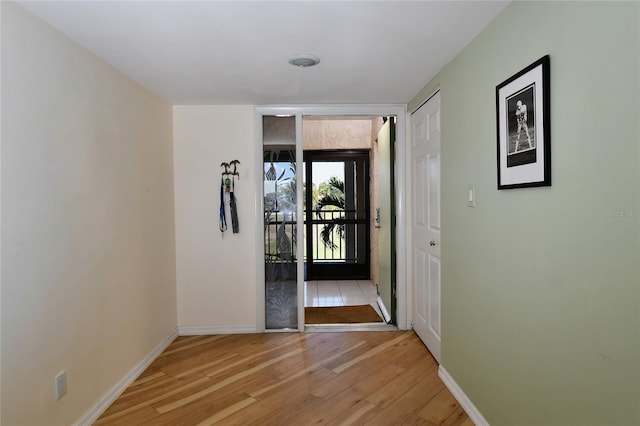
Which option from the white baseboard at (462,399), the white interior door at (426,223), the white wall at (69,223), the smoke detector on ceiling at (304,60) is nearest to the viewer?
the white wall at (69,223)

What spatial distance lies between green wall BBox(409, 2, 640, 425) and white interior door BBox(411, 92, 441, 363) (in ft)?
2.04

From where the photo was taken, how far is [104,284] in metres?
2.46

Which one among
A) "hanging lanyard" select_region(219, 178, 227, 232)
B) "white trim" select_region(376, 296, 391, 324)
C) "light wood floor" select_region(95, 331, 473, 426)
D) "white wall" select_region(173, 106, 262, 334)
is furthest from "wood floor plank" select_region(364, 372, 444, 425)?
"hanging lanyard" select_region(219, 178, 227, 232)

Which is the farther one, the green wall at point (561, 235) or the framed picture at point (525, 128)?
the framed picture at point (525, 128)

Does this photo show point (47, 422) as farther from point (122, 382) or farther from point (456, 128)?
point (456, 128)

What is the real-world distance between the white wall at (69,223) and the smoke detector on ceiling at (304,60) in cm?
117

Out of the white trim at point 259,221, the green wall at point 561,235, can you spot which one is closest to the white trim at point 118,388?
the white trim at point 259,221

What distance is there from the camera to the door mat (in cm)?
413

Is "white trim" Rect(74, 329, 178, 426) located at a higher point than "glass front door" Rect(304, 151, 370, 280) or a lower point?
lower

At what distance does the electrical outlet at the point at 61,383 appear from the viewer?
201 centimetres

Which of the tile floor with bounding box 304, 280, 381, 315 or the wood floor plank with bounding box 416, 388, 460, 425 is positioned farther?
the tile floor with bounding box 304, 280, 381, 315

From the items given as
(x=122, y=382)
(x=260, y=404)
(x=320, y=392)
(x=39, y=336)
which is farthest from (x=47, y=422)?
(x=320, y=392)

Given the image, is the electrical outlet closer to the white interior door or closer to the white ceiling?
the white ceiling

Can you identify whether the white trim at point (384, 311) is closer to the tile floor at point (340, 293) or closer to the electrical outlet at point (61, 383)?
the tile floor at point (340, 293)
